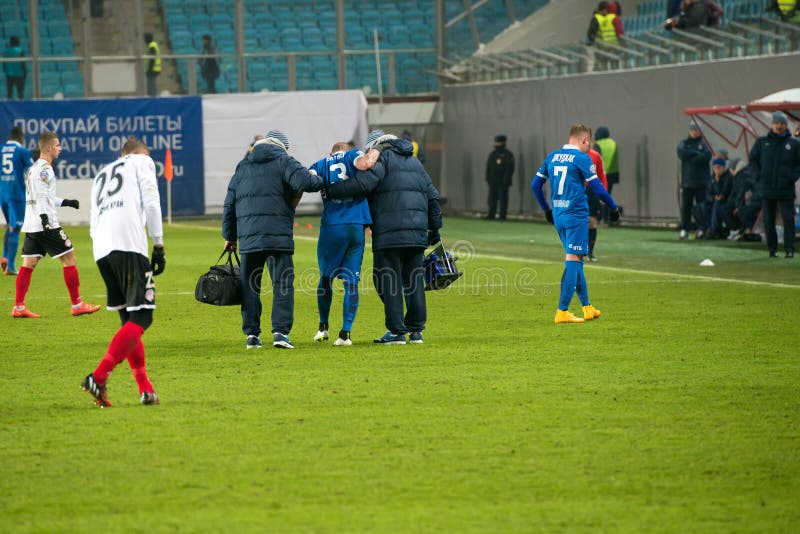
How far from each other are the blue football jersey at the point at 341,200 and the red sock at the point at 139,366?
3.06 m

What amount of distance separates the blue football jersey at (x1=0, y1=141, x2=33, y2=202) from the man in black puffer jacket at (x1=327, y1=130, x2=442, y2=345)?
25.4 feet

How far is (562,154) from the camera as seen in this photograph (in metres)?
13.6

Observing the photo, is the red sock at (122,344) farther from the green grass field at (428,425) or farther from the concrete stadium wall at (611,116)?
the concrete stadium wall at (611,116)

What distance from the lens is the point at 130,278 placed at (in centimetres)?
902

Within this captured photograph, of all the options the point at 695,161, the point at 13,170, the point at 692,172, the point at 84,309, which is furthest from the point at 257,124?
the point at 84,309

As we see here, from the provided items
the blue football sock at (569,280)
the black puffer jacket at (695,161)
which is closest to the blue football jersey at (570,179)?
the blue football sock at (569,280)

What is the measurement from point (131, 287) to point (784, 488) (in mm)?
4429

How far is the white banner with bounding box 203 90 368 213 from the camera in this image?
3603 cm

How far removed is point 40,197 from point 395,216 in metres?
4.88

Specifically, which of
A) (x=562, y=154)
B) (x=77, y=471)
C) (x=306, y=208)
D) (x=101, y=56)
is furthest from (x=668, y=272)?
(x=101, y=56)

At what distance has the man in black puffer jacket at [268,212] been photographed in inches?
455

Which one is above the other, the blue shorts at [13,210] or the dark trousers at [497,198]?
the blue shorts at [13,210]

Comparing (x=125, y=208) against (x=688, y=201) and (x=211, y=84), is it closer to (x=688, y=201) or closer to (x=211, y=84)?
(x=688, y=201)

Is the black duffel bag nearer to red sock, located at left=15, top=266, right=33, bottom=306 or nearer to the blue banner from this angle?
red sock, located at left=15, top=266, right=33, bottom=306
